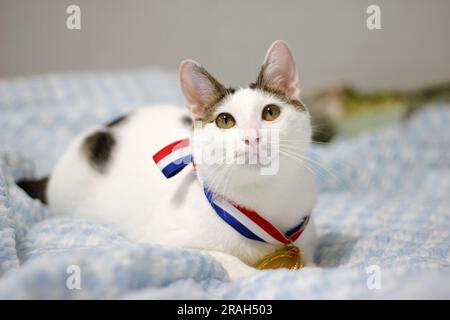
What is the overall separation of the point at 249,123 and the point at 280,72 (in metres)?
0.28

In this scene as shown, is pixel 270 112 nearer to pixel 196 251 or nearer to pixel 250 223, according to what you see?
pixel 250 223

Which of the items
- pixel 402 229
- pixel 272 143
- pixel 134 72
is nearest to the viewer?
pixel 272 143

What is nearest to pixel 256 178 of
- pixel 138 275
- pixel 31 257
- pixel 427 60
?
pixel 138 275

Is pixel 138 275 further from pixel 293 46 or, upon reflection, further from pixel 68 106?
pixel 293 46

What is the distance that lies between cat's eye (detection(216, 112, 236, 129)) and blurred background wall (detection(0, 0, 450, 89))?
1.71 m

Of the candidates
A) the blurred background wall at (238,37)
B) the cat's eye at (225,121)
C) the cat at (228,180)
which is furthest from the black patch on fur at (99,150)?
the blurred background wall at (238,37)

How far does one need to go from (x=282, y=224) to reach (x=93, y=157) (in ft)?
2.84

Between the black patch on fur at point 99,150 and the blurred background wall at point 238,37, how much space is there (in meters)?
1.36

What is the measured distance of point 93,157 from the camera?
1.64 m

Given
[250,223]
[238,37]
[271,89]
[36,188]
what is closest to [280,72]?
[271,89]

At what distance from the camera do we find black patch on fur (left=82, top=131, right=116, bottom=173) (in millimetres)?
1628

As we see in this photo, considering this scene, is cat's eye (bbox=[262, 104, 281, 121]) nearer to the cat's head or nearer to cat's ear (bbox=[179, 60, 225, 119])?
the cat's head

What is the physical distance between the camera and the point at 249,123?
42.6 inches

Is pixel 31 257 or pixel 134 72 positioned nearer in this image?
pixel 31 257
